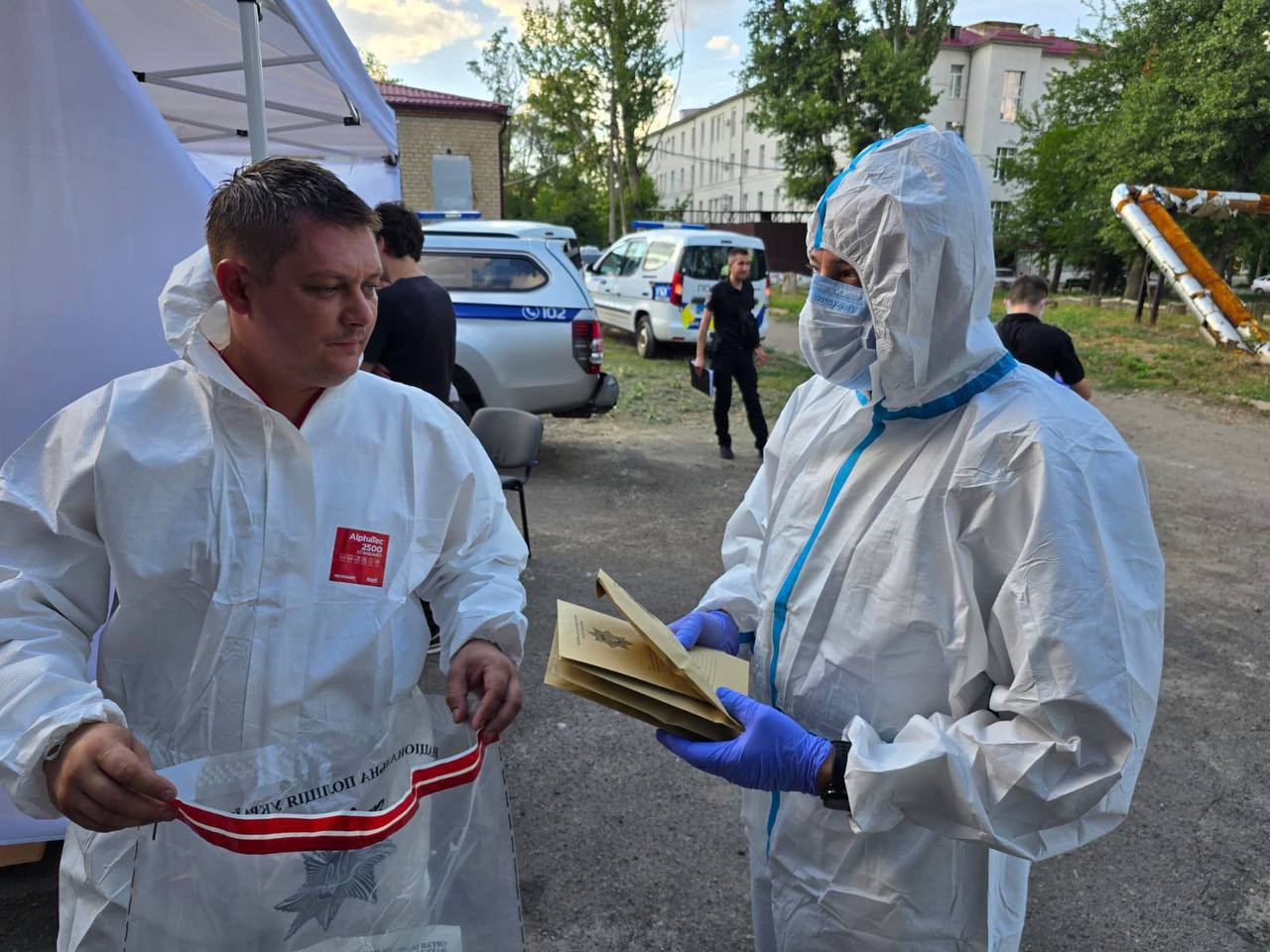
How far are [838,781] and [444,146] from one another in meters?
26.0

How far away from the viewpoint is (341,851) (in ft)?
3.75

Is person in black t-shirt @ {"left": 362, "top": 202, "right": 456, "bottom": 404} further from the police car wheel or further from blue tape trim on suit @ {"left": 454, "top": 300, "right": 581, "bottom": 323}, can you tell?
the police car wheel

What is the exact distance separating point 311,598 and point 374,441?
30 cm

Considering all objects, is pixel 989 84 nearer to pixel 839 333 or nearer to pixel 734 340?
pixel 734 340

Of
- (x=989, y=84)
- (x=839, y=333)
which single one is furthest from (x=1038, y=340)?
(x=989, y=84)

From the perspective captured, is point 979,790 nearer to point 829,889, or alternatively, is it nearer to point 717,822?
point 829,889

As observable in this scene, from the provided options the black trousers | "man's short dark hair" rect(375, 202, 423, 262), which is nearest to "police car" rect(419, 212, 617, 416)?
the black trousers

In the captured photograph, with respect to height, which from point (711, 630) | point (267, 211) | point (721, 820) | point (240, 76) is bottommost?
point (721, 820)

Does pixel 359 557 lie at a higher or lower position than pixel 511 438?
higher

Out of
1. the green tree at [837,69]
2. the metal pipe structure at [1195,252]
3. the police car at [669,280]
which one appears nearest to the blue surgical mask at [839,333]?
the police car at [669,280]

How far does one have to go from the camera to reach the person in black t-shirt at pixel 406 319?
13.7 feet

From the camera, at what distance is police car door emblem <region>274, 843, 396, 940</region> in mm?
1132

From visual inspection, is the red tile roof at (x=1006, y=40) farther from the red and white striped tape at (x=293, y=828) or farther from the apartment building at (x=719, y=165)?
the red and white striped tape at (x=293, y=828)

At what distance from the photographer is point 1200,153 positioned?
16.7 meters
